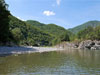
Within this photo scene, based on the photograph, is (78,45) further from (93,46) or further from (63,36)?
(63,36)

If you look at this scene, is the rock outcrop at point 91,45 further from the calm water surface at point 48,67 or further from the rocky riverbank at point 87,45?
the calm water surface at point 48,67

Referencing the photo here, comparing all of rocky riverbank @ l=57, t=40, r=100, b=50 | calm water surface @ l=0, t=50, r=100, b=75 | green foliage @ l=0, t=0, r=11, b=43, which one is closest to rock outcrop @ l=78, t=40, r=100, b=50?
rocky riverbank @ l=57, t=40, r=100, b=50

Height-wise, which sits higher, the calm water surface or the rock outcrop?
the rock outcrop

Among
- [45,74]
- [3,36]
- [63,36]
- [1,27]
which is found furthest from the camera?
[63,36]

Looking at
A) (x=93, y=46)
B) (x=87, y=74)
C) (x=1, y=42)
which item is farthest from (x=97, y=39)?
(x=87, y=74)

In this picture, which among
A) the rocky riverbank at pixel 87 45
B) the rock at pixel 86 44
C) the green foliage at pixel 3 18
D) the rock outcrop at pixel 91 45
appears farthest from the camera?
the rock at pixel 86 44

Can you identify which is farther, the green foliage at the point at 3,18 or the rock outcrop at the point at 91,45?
the rock outcrop at the point at 91,45

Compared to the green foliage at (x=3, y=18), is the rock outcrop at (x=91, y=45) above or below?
below

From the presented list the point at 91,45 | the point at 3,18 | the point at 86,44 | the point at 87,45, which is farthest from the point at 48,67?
the point at 86,44

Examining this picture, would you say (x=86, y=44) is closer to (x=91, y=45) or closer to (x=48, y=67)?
(x=91, y=45)

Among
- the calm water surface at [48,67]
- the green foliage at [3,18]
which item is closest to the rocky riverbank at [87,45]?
the green foliage at [3,18]

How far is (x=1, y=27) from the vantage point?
61.1 metres

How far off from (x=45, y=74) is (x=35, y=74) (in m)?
1.31

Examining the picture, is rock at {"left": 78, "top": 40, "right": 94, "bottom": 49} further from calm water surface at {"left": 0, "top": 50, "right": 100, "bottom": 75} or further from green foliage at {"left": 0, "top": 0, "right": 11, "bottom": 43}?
calm water surface at {"left": 0, "top": 50, "right": 100, "bottom": 75}
